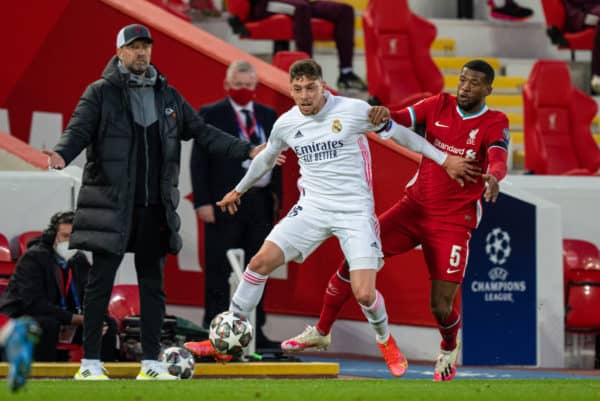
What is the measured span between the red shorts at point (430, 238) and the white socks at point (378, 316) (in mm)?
457

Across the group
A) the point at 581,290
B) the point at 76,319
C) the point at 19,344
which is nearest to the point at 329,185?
the point at 76,319

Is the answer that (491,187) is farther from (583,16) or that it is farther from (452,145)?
(583,16)

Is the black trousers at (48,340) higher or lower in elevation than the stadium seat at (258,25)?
lower

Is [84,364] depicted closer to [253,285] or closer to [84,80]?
[253,285]

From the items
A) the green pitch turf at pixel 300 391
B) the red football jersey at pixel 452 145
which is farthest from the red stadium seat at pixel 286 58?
the green pitch turf at pixel 300 391

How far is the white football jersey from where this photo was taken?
8.80m

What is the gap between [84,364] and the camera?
873cm

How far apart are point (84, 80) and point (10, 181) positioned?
1975mm

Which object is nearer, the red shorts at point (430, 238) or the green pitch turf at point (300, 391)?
the green pitch turf at point (300, 391)

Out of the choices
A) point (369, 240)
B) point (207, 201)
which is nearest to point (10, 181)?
point (207, 201)

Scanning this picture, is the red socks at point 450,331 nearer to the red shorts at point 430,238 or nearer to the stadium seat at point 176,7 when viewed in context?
the red shorts at point 430,238

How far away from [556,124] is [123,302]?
5556 mm

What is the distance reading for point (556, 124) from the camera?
47.7 feet

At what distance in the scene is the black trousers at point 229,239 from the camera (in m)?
10.8
